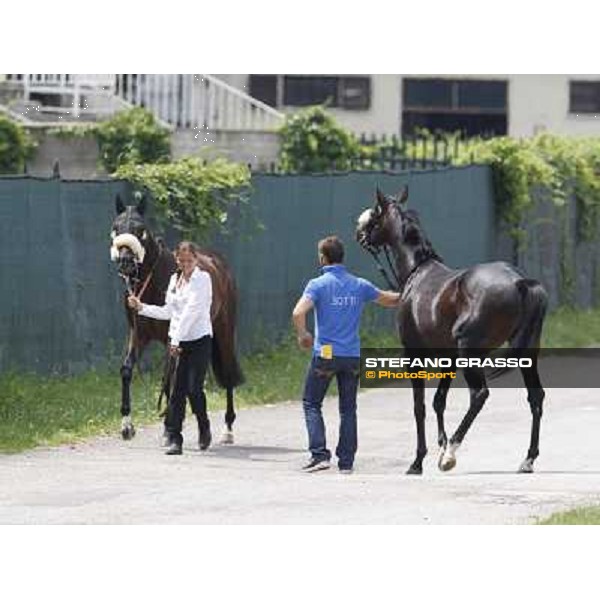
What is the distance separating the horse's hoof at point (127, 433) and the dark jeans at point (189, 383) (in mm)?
647

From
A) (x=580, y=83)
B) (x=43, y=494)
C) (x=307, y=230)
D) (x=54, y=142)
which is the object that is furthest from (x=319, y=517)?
(x=580, y=83)

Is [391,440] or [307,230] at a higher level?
[307,230]

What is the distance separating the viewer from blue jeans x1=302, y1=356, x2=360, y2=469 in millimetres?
15609

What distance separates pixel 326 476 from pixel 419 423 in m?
0.81

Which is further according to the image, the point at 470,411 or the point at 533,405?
the point at 533,405

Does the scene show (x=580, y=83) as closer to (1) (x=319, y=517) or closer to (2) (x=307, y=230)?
(2) (x=307, y=230)

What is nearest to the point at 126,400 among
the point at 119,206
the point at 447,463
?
the point at 119,206

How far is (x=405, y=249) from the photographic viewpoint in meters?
16.2

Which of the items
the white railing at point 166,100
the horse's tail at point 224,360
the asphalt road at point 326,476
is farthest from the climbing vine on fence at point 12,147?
the horse's tail at point 224,360

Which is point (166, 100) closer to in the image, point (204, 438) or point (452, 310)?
point (204, 438)

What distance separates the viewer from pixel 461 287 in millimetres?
15883

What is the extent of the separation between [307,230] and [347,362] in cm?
496

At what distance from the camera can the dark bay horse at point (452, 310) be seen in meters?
15.7

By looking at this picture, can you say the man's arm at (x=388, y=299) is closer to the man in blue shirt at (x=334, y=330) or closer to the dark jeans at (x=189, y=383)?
the man in blue shirt at (x=334, y=330)
